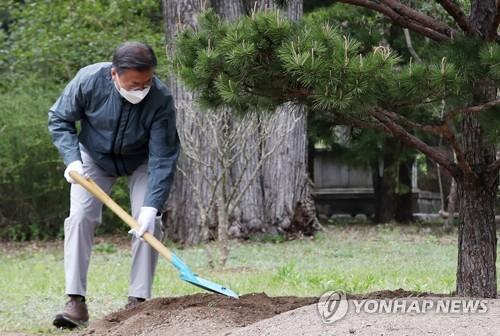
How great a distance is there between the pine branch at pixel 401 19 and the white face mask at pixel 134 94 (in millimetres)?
1293

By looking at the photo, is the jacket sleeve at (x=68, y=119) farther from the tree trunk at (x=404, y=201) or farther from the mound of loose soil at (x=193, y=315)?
the tree trunk at (x=404, y=201)

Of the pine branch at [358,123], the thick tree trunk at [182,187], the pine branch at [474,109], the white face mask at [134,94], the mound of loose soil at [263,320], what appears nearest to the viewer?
the mound of loose soil at [263,320]

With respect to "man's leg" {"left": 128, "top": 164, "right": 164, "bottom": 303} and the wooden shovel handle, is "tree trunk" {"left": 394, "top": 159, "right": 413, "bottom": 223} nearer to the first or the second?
"man's leg" {"left": 128, "top": 164, "right": 164, "bottom": 303}

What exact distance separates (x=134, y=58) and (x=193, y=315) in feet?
4.95

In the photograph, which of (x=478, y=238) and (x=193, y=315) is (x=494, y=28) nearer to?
(x=478, y=238)

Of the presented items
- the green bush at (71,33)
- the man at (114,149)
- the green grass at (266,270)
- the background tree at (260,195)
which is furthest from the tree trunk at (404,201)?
the man at (114,149)

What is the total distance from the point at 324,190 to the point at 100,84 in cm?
1533

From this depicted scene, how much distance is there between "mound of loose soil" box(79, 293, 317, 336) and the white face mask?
1.20 metres

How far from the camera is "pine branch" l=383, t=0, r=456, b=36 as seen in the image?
5344mm

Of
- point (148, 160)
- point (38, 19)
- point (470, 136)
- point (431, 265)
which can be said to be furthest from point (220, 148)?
point (38, 19)

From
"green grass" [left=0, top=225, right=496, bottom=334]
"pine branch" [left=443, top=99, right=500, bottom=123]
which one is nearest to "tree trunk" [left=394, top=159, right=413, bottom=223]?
"green grass" [left=0, top=225, right=496, bottom=334]

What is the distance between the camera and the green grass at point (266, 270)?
7.35 metres

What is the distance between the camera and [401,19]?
5.43m

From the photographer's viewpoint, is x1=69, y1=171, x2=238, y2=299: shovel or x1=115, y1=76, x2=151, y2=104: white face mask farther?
x1=115, y1=76, x2=151, y2=104: white face mask
